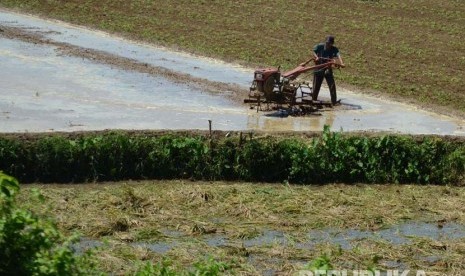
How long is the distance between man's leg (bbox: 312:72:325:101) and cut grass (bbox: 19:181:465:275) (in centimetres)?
435

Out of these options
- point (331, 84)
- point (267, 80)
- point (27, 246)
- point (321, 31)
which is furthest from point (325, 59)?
point (27, 246)

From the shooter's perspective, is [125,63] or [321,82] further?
[125,63]

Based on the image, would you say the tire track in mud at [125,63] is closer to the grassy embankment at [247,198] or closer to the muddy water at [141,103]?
the muddy water at [141,103]

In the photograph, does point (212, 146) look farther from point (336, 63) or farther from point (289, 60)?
point (289, 60)

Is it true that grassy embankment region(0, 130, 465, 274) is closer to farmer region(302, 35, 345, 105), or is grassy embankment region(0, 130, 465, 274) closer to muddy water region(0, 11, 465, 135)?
muddy water region(0, 11, 465, 135)

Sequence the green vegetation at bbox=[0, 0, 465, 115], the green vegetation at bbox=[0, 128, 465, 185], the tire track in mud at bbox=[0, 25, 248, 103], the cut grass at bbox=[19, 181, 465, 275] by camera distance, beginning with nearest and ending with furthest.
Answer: the cut grass at bbox=[19, 181, 465, 275]
the green vegetation at bbox=[0, 128, 465, 185]
the tire track in mud at bbox=[0, 25, 248, 103]
the green vegetation at bbox=[0, 0, 465, 115]

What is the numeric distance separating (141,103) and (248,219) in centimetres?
612

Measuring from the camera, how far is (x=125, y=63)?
70.4ft

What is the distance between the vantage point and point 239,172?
542 inches

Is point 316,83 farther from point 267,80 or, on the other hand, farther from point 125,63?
point 125,63

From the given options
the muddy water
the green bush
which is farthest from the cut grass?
the muddy water

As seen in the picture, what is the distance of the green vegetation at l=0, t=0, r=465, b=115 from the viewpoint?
20922 mm

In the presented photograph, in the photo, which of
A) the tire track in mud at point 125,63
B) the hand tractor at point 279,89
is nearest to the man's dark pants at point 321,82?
the hand tractor at point 279,89

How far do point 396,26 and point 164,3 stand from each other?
814 centimetres
